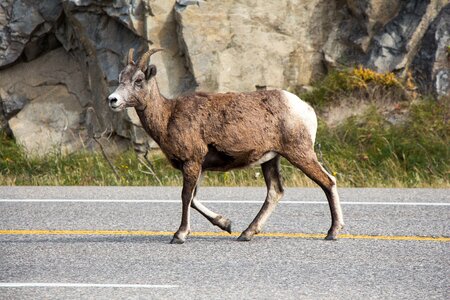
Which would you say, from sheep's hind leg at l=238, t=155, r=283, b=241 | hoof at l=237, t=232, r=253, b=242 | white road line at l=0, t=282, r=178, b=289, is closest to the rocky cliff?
sheep's hind leg at l=238, t=155, r=283, b=241

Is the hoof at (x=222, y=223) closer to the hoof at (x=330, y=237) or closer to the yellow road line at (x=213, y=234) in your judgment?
the yellow road line at (x=213, y=234)

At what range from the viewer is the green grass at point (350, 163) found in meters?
13.5

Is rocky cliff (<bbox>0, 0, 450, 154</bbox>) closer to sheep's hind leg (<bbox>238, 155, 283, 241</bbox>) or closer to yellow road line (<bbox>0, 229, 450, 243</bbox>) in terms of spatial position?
yellow road line (<bbox>0, 229, 450, 243</bbox>)

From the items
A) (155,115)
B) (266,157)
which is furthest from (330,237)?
(155,115)

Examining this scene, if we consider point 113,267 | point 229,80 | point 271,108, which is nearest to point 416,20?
point 229,80

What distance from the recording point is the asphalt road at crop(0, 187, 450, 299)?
21.6ft

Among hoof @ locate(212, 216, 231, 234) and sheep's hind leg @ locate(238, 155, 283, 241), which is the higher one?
sheep's hind leg @ locate(238, 155, 283, 241)

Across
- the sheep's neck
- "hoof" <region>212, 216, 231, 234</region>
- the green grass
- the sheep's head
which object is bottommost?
the green grass

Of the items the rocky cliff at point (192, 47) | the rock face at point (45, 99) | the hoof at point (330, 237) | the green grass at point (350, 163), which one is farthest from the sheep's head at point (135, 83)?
the rock face at point (45, 99)

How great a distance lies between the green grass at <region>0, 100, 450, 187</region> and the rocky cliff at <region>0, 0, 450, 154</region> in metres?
1.08

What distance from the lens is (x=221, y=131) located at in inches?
331

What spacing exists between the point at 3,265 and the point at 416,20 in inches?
427

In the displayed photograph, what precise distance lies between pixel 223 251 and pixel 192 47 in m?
8.80

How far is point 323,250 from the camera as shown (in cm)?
798
